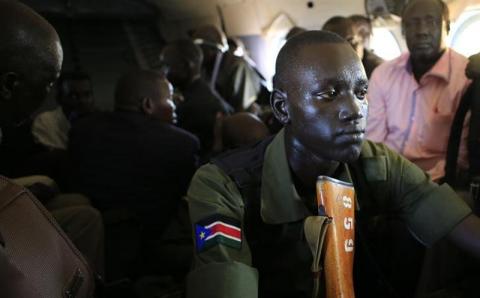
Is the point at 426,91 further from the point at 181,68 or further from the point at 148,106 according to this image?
the point at 181,68

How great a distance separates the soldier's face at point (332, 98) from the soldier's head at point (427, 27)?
100 cm

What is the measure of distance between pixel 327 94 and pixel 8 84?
2.54 feet

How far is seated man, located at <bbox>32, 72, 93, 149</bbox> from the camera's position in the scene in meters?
3.02

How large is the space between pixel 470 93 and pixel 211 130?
1.50m

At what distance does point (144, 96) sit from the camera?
2.27 metres

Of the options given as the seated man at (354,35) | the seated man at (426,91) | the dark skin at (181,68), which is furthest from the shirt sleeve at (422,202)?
the dark skin at (181,68)

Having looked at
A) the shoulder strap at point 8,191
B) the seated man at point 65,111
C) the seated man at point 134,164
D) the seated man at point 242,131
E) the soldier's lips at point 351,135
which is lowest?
the seated man at point 65,111

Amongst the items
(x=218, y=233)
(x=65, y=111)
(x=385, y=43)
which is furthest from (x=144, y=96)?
(x=385, y=43)

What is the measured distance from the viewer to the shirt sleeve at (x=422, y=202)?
1.26m

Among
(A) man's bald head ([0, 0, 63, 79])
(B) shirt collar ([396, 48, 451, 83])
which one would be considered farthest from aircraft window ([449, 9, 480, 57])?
(A) man's bald head ([0, 0, 63, 79])

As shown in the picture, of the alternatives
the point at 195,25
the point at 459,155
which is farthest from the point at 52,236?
the point at 195,25

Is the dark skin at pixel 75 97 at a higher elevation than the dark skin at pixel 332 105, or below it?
below

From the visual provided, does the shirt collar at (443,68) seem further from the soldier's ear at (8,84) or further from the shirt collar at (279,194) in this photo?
the soldier's ear at (8,84)

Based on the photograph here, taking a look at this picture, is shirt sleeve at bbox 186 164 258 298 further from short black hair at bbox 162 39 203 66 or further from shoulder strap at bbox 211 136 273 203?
short black hair at bbox 162 39 203 66
